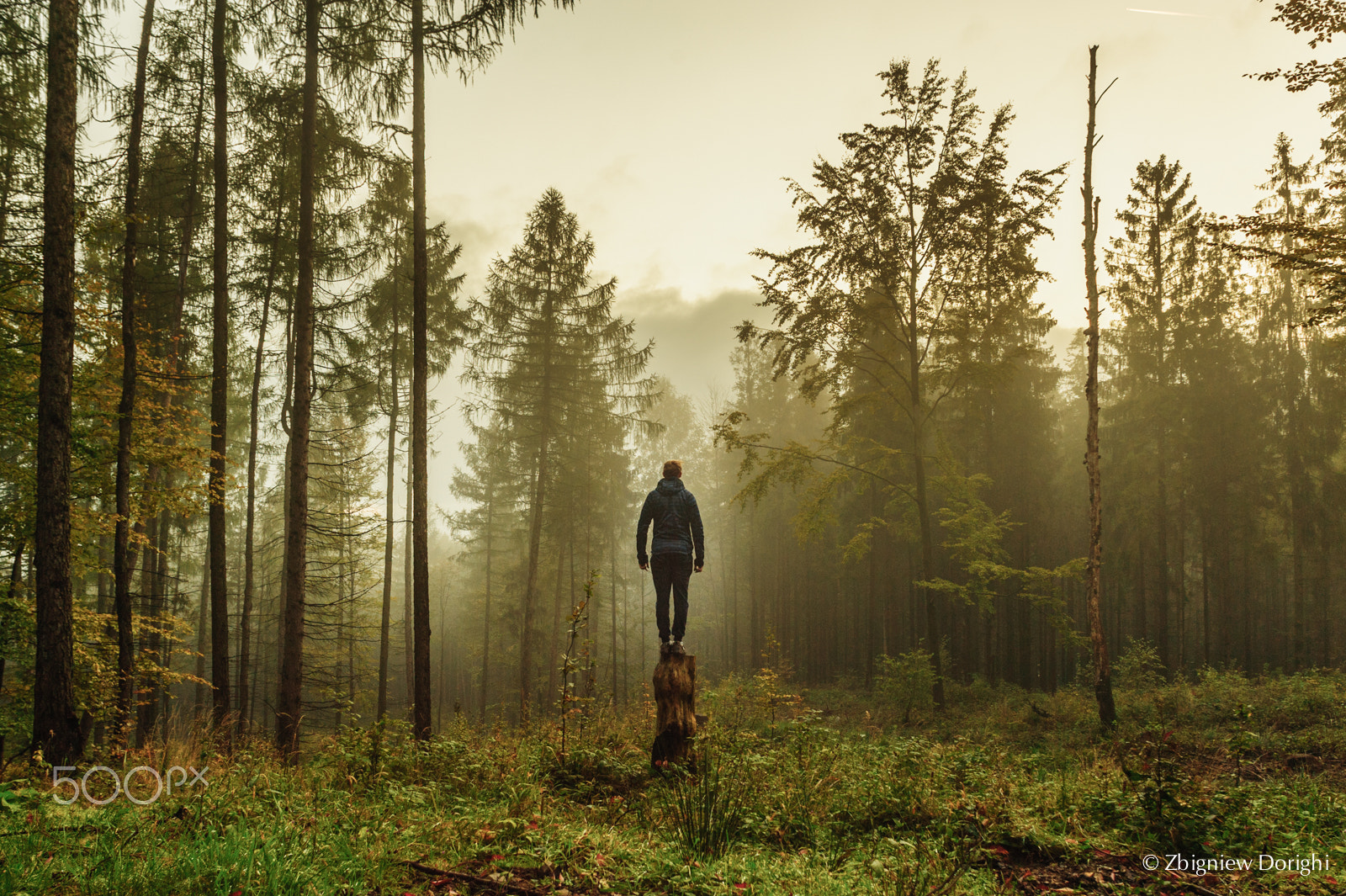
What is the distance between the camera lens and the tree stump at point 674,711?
7.02 metres

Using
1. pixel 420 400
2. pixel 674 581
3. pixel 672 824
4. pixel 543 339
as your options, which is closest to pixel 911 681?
pixel 674 581

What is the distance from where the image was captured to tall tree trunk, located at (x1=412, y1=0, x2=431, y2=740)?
9523 mm

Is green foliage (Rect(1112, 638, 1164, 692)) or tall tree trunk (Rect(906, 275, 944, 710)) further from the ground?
tall tree trunk (Rect(906, 275, 944, 710))

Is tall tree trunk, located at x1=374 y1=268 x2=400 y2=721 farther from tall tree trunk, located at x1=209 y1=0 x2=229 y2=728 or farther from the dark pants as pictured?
the dark pants

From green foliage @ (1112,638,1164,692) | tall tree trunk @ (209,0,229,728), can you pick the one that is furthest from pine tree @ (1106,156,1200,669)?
tall tree trunk @ (209,0,229,728)

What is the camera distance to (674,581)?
8047 millimetres

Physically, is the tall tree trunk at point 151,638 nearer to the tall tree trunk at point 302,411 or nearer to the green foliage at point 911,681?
the tall tree trunk at point 302,411

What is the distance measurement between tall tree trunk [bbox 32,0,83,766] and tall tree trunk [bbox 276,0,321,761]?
304cm

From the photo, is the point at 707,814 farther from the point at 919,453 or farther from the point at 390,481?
the point at 390,481

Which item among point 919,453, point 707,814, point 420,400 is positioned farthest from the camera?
point 919,453

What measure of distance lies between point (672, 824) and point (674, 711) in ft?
7.14

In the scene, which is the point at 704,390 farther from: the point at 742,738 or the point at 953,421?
the point at 742,738

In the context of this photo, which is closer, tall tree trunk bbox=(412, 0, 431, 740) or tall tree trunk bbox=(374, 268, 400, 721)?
tall tree trunk bbox=(412, 0, 431, 740)

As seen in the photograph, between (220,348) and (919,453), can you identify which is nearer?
(220,348)
